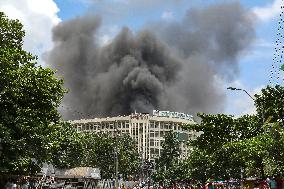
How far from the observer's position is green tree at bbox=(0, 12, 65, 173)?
32688 mm

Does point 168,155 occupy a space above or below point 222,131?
above

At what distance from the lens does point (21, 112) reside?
3350 centimetres

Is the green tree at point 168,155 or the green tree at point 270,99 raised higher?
the green tree at point 168,155

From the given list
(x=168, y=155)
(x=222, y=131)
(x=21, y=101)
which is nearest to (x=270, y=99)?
(x=222, y=131)

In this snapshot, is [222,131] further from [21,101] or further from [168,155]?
[168,155]

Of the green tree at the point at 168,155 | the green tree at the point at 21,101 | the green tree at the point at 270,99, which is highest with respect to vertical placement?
the green tree at the point at 168,155

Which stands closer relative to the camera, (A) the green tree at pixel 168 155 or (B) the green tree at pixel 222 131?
(B) the green tree at pixel 222 131

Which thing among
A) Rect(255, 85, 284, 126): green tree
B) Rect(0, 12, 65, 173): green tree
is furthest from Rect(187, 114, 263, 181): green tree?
Rect(0, 12, 65, 173): green tree

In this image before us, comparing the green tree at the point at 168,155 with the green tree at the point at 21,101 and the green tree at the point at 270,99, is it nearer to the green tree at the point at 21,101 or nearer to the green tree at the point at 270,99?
the green tree at the point at 270,99

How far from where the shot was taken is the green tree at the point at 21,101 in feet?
107

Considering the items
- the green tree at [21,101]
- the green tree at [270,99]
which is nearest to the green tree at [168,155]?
the green tree at [270,99]

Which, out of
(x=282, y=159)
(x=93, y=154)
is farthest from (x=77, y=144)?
(x=282, y=159)

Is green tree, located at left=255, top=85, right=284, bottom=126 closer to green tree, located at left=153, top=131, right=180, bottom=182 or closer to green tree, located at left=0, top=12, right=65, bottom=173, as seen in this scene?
green tree, located at left=0, top=12, right=65, bottom=173

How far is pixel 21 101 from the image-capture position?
34.4 m
